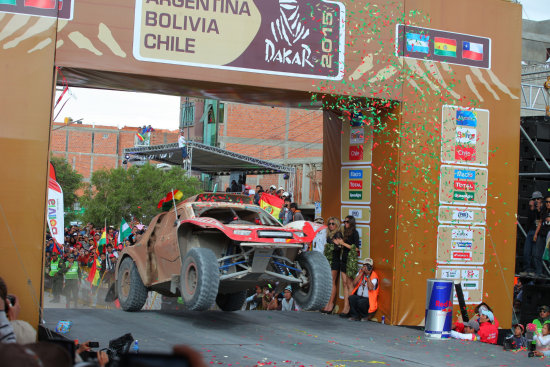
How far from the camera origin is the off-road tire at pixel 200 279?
9.71m

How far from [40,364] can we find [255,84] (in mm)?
8838

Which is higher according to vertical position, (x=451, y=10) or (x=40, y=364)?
(x=451, y=10)

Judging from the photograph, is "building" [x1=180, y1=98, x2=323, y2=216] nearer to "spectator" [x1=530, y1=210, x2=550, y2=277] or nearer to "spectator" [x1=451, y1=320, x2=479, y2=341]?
"spectator" [x1=530, y1=210, x2=550, y2=277]

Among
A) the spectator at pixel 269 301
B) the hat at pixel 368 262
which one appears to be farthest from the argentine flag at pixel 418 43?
the spectator at pixel 269 301

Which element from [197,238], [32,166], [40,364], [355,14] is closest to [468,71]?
[355,14]

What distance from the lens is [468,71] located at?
44.0 feet

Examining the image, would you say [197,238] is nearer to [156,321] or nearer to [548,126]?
[156,321]

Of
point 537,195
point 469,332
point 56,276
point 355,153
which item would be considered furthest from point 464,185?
point 56,276

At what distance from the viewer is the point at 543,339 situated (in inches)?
404

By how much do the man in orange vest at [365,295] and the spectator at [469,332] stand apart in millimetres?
1648

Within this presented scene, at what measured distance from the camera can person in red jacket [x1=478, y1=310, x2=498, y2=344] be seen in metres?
11.5

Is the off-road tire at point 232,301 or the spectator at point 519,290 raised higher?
the spectator at point 519,290

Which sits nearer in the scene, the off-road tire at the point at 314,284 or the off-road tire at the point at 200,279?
the off-road tire at the point at 200,279

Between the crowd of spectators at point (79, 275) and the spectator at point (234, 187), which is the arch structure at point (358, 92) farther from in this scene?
the spectator at point (234, 187)
